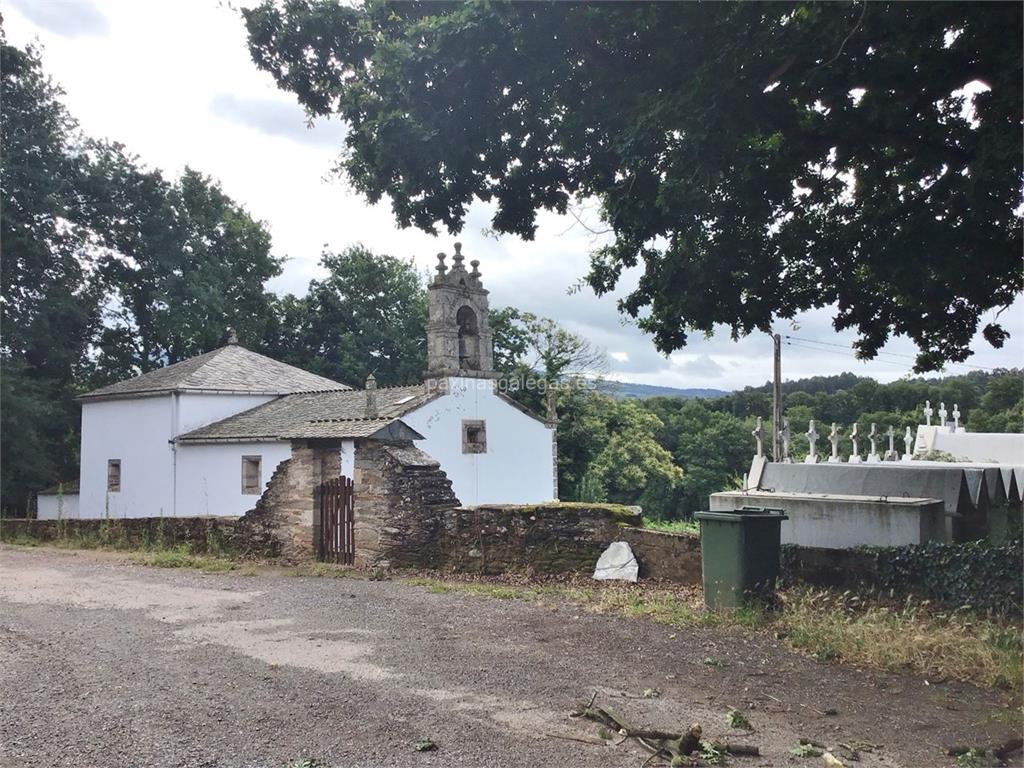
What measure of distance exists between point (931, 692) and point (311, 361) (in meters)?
42.7

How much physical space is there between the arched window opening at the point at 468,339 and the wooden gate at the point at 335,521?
10.2 m

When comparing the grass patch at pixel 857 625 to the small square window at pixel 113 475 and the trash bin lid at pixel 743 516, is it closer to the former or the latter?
the trash bin lid at pixel 743 516

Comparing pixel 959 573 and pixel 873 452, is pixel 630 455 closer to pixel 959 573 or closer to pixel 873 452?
pixel 873 452

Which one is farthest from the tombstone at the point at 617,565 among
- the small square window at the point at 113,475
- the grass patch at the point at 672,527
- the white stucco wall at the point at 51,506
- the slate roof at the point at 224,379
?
the white stucco wall at the point at 51,506

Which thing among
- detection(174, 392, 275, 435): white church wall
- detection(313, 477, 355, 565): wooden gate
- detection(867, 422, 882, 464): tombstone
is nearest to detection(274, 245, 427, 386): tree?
detection(174, 392, 275, 435): white church wall

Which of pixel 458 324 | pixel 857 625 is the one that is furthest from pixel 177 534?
pixel 857 625

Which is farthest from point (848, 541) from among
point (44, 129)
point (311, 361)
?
point (311, 361)

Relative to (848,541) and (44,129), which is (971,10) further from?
(44,129)

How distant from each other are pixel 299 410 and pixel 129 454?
7767 mm

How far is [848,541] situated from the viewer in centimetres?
1058

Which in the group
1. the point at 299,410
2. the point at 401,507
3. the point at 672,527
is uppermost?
the point at 299,410

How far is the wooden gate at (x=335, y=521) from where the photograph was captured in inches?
512

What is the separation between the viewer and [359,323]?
153ft

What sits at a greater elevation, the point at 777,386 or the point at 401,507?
the point at 777,386
